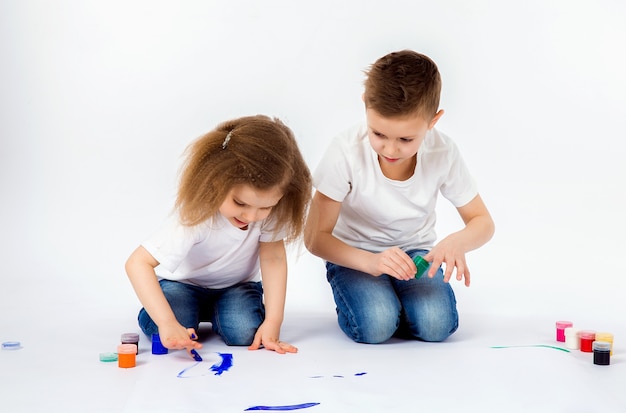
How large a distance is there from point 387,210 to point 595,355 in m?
0.68

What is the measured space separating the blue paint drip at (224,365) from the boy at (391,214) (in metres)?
0.38

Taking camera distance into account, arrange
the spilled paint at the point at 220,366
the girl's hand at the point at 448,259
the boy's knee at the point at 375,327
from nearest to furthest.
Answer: the spilled paint at the point at 220,366 < the girl's hand at the point at 448,259 < the boy's knee at the point at 375,327

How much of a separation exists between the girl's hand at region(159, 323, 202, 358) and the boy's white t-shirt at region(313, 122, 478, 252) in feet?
1.84

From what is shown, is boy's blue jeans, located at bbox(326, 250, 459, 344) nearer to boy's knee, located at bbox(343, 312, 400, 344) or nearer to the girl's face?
boy's knee, located at bbox(343, 312, 400, 344)

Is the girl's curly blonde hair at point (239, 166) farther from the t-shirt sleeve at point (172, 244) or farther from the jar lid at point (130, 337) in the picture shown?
the jar lid at point (130, 337)

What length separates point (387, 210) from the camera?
2.60 meters

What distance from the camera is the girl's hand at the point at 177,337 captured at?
2223 mm

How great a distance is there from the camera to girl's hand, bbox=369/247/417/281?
7.74 ft

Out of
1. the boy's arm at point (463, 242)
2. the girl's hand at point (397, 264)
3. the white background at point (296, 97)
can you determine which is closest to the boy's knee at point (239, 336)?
the girl's hand at point (397, 264)

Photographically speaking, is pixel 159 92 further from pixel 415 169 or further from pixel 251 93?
pixel 415 169

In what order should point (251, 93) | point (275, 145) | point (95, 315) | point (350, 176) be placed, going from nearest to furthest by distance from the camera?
1. point (275, 145)
2. point (350, 176)
3. point (95, 315)
4. point (251, 93)

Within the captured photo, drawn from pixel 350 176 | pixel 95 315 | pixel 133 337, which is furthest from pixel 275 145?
pixel 95 315

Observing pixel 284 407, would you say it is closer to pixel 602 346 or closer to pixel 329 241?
pixel 329 241

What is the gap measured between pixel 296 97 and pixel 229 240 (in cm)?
121
